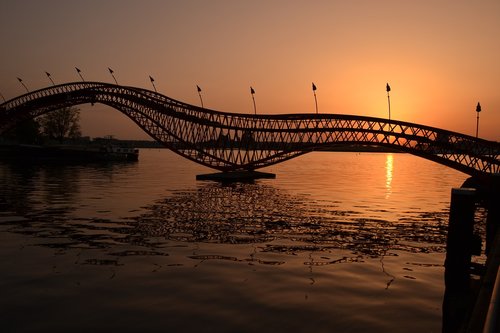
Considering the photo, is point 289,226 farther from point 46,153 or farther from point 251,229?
point 46,153

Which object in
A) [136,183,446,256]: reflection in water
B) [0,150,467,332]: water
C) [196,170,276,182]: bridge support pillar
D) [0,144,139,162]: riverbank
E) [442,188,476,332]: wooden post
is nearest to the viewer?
[0,150,467,332]: water

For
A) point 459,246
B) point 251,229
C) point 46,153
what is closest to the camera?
point 459,246

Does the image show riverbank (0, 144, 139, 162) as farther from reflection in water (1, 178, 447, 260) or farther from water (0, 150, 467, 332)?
water (0, 150, 467, 332)

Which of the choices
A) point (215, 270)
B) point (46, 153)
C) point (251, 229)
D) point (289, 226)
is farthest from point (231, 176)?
point (46, 153)

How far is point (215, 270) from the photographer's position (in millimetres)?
15789

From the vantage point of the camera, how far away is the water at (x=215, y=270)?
11.1 m

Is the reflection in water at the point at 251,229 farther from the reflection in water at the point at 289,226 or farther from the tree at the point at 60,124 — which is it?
the tree at the point at 60,124

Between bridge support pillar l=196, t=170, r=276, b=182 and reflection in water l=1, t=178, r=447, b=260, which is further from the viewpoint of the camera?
bridge support pillar l=196, t=170, r=276, b=182

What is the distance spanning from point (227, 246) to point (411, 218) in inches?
672

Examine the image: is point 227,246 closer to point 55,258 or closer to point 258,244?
point 258,244

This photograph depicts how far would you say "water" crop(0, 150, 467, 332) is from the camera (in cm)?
1105

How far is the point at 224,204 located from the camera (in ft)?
121

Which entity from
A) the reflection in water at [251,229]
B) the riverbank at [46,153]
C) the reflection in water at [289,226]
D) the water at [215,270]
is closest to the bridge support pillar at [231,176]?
the reflection in water at [289,226]

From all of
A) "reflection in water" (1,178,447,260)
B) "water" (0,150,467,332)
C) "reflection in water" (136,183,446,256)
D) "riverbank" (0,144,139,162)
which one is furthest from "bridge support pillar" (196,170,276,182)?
"riverbank" (0,144,139,162)
